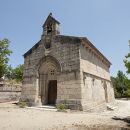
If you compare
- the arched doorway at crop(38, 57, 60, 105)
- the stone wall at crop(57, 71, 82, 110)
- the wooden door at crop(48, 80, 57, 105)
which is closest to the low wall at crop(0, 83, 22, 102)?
the arched doorway at crop(38, 57, 60, 105)

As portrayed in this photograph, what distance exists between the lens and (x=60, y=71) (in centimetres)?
1484

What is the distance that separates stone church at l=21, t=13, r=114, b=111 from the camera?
1365 centimetres

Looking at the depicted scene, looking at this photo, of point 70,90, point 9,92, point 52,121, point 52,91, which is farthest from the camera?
point 9,92

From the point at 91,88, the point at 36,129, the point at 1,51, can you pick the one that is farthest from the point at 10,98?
the point at 36,129

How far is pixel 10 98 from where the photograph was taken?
2372cm

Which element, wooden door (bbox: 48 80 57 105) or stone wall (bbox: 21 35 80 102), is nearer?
stone wall (bbox: 21 35 80 102)

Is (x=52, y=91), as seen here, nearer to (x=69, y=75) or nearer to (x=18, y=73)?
(x=69, y=75)

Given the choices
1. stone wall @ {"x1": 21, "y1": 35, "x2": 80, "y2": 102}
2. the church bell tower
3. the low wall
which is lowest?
the low wall

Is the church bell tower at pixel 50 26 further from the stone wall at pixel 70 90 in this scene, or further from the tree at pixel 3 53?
the tree at pixel 3 53

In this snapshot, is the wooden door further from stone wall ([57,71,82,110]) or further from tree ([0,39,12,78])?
tree ([0,39,12,78])

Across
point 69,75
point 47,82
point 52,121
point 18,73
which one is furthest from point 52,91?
point 18,73

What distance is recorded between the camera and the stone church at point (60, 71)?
1365 centimetres

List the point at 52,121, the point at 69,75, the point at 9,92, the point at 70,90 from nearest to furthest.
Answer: the point at 52,121 < the point at 70,90 < the point at 69,75 < the point at 9,92

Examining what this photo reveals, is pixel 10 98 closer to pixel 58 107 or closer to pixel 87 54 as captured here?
pixel 58 107
